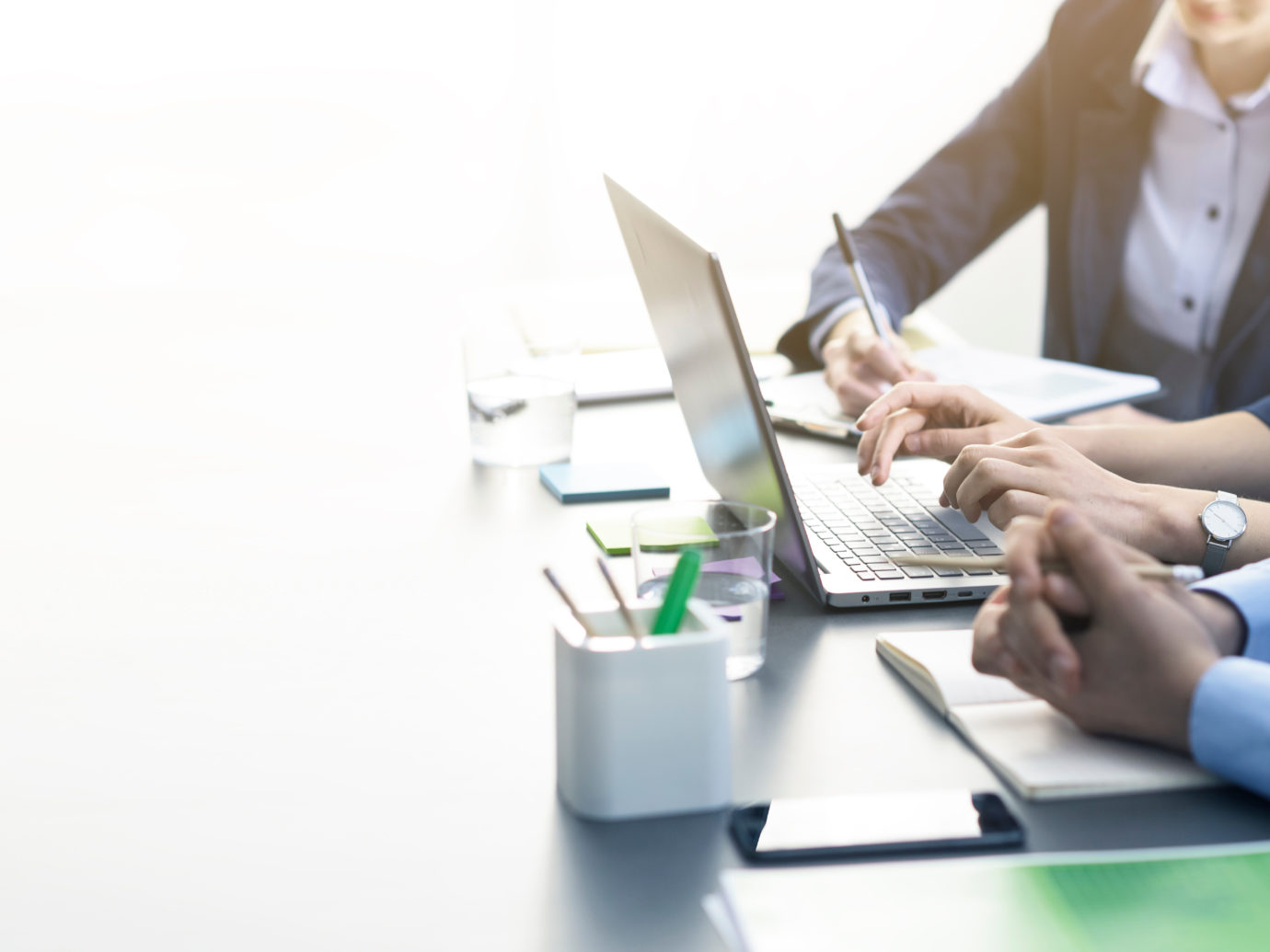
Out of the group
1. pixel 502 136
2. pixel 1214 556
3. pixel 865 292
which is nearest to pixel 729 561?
pixel 1214 556

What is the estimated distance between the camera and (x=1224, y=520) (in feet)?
2.76

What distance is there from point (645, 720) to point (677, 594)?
6 centimetres

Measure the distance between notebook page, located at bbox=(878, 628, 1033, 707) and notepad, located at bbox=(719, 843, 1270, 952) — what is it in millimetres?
146

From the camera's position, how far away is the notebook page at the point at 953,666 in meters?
0.65

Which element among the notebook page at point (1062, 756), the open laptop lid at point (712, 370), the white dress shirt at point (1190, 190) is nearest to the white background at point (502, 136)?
the white dress shirt at point (1190, 190)

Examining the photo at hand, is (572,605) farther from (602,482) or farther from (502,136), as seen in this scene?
(502,136)

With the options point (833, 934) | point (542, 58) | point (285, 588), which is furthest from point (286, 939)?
point (542, 58)

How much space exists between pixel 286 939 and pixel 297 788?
125mm

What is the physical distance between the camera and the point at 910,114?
3570 millimetres

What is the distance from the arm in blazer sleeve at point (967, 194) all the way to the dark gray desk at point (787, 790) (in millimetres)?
1269

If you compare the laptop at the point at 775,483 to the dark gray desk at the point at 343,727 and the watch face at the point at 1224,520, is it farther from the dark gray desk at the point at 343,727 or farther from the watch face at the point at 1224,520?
the watch face at the point at 1224,520

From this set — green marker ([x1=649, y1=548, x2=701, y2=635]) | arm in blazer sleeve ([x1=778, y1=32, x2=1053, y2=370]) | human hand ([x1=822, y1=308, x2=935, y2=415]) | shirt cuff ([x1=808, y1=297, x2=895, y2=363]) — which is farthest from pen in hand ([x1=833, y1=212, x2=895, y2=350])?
green marker ([x1=649, y1=548, x2=701, y2=635])

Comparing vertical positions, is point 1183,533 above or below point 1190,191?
below

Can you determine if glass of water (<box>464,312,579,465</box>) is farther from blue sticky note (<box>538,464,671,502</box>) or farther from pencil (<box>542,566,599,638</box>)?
pencil (<box>542,566,599,638</box>)
